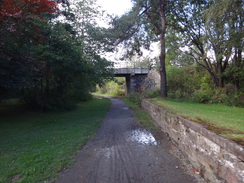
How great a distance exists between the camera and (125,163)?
11.4 feet

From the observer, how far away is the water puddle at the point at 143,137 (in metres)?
4.81

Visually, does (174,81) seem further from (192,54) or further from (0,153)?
(0,153)

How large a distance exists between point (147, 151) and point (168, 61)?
14863mm

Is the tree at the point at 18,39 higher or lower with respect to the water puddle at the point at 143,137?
higher

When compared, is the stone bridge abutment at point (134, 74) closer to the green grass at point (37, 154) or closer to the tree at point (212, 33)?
the tree at point (212, 33)

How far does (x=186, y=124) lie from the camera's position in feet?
12.4

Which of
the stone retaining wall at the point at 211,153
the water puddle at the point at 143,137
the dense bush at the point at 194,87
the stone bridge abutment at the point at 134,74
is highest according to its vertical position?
the stone bridge abutment at the point at 134,74

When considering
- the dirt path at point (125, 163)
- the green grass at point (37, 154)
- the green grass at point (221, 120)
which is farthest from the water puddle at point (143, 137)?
the green grass at point (37, 154)

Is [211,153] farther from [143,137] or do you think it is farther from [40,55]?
[40,55]

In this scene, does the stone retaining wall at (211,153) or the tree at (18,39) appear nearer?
the stone retaining wall at (211,153)

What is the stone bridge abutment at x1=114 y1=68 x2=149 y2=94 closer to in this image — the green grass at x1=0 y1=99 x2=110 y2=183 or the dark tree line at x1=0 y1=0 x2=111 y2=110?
the dark tree line at x1=0 y1=0 x2=111 y2=110

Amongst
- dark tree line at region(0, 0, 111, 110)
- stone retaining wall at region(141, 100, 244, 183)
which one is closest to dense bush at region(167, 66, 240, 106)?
dark tree line at region(0, 0, 111, 110)

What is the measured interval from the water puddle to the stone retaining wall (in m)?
1.02

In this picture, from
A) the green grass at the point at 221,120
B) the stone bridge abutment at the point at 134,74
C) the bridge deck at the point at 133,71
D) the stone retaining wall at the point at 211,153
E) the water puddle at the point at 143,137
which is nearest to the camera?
the stone retaining wall at the point at 211,153
